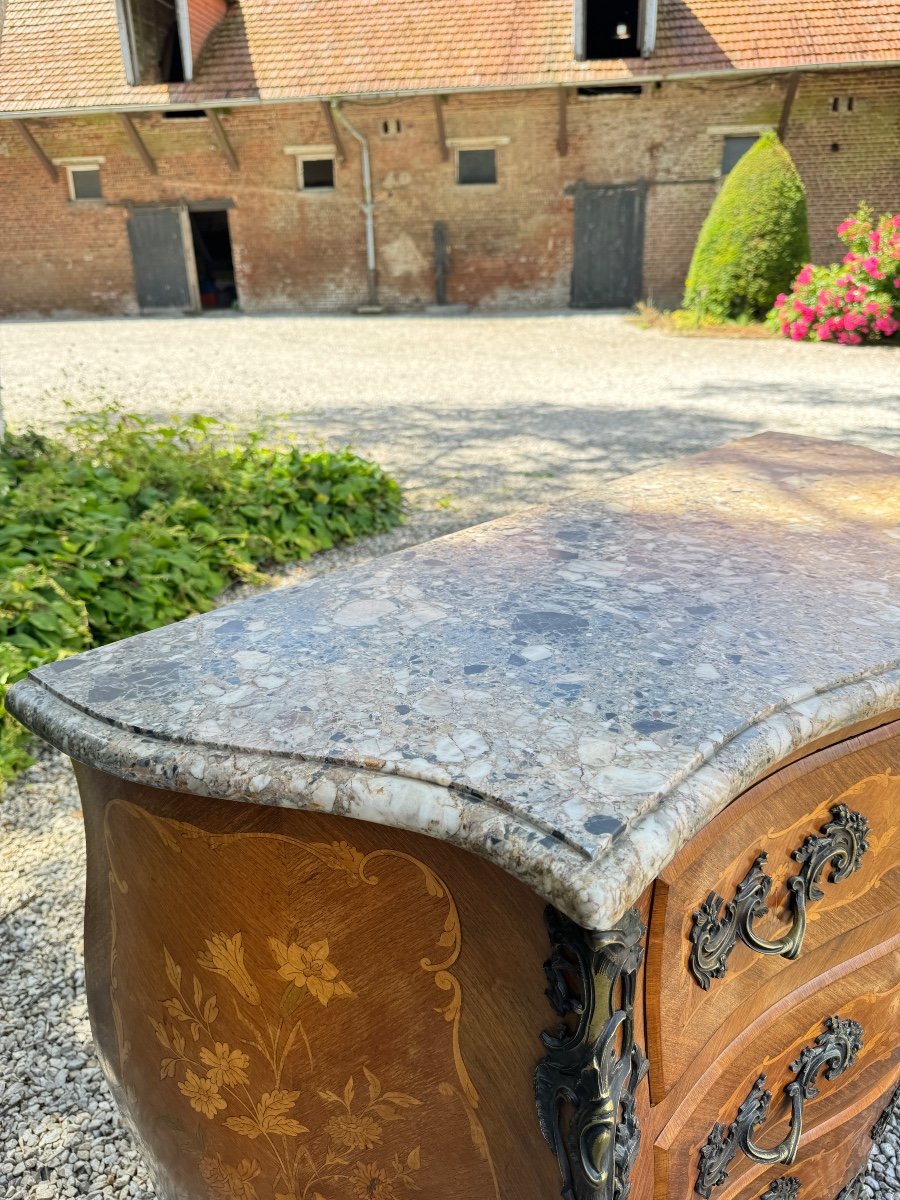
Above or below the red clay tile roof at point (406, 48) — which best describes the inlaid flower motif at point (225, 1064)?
below

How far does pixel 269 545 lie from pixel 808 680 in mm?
3576

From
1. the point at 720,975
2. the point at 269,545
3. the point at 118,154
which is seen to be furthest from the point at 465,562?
the point at 118,154

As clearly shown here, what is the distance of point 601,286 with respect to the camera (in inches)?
604

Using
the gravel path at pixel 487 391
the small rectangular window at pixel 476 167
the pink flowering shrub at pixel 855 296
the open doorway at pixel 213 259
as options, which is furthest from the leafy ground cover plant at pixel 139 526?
the open doorway at pixel 213 259

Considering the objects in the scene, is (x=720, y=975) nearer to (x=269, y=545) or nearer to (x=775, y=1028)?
(x=775, y=1028)

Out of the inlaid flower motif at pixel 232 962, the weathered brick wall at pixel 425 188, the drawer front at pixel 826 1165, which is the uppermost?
the weathered brick wall at pixel 425 188

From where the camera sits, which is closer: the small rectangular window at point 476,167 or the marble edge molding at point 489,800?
the marble edge molding at point 489,800

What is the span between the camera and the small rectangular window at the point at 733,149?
46.5 feet

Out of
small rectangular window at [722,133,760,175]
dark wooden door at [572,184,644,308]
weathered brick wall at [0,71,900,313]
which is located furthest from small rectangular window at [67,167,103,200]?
small rectangular window at [722,133,760,175]

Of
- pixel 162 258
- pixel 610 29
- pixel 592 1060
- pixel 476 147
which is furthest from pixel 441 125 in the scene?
pixel 592 1060

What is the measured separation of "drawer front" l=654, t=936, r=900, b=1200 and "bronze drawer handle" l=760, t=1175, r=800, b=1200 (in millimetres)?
19

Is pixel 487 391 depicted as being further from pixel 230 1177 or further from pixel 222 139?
pixel 222 139

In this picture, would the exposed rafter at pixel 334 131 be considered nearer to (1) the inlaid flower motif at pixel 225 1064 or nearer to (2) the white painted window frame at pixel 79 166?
(2) the white painted window frame at pixel 79 166

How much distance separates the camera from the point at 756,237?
12.0 metres
